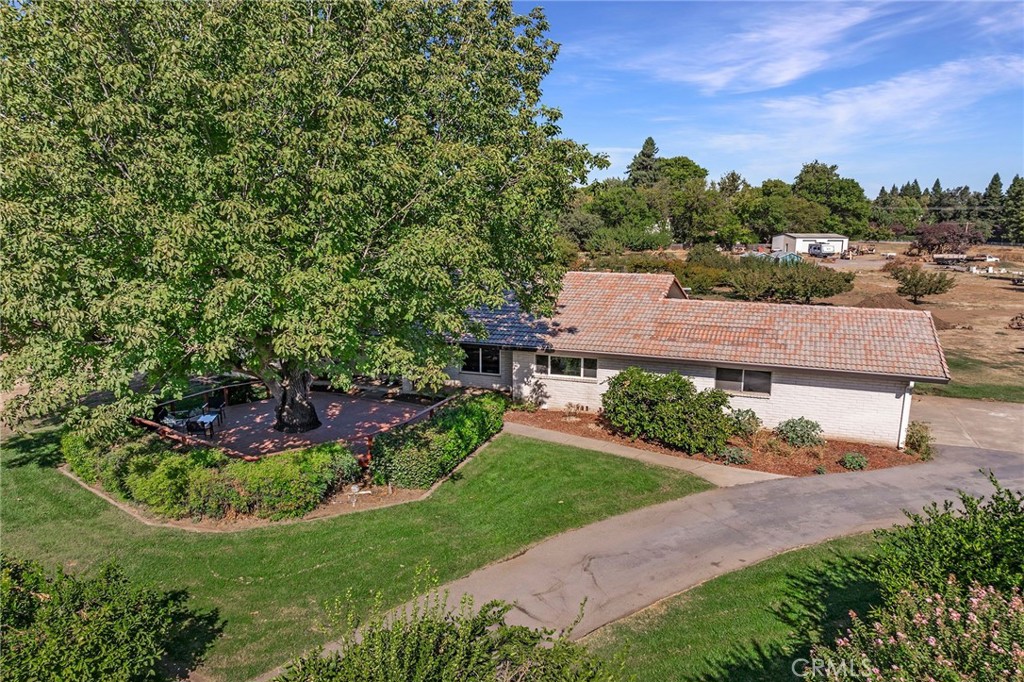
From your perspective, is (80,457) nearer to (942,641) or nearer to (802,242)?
(942,641)

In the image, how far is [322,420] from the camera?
63.2ft

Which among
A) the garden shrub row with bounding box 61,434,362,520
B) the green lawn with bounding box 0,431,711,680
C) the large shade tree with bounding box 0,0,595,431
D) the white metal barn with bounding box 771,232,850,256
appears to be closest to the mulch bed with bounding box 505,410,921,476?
the green lawn with bounding box 0,431,711,680

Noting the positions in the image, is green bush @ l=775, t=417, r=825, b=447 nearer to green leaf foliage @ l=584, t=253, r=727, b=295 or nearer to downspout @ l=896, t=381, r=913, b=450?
downspout @ l=896, t=381, r=913, b=450

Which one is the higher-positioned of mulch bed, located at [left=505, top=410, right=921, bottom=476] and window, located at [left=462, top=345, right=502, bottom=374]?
window, located at [left=462, top=345, right=502, bottom=374]

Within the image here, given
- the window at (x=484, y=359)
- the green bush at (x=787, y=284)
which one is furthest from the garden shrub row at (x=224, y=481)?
the green bush at (x=787, y=284)

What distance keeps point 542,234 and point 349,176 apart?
238 inches

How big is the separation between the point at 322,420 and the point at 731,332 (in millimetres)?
13947

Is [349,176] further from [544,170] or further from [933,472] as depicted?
[933,472]

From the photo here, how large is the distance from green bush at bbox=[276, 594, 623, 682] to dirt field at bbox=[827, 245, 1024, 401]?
24.1m

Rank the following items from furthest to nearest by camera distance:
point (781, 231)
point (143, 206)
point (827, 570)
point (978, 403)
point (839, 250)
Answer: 1. point (781, 231)
2. point (839, 250)
3. point (978, 403)
4. point (827, 570)
5. point (143, 206)

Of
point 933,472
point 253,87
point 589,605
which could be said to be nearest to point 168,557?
point 589,605

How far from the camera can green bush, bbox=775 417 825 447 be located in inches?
676

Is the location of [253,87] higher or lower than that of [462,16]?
lower

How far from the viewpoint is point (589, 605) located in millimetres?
10031
